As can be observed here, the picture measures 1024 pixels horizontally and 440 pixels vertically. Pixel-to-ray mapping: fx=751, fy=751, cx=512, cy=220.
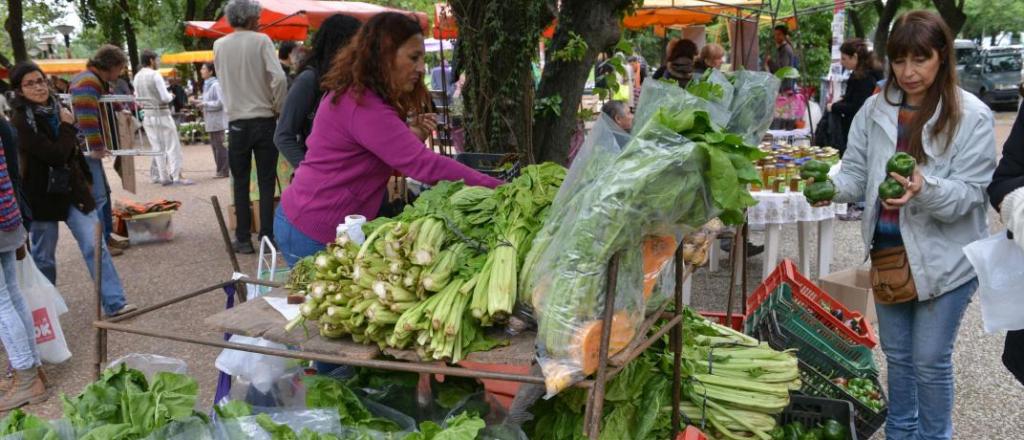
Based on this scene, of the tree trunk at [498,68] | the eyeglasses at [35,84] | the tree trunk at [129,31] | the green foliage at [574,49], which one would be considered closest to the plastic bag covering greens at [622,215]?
the tree trunk at [498,68]

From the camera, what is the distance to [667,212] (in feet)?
6.64

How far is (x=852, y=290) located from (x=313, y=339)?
159 inches

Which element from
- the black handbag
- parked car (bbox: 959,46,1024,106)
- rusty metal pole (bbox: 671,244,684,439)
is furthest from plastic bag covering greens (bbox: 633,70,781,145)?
parked car (bbox: 959,46,1024,106)

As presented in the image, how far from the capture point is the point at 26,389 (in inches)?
174

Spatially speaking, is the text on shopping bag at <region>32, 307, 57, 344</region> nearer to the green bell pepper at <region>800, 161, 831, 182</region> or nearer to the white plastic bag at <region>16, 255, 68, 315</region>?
the white plastic bag at <region>16, 255, 68, 315</region>

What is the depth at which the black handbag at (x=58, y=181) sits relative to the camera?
5.19 metres

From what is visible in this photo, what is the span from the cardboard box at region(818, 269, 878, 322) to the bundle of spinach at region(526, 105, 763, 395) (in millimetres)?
3452

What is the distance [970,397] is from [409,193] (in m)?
3.45

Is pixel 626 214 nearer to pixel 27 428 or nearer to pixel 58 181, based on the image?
pixel 27 428

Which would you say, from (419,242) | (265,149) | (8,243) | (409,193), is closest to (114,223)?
(265,149)

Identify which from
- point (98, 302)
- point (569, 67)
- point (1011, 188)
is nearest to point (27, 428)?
point (98, 302)

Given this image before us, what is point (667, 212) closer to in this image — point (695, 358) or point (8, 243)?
point (695, 358)

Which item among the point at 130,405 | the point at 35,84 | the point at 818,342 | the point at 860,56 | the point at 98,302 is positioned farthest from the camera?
the point at 860,56

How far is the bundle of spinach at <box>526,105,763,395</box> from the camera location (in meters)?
1.99
